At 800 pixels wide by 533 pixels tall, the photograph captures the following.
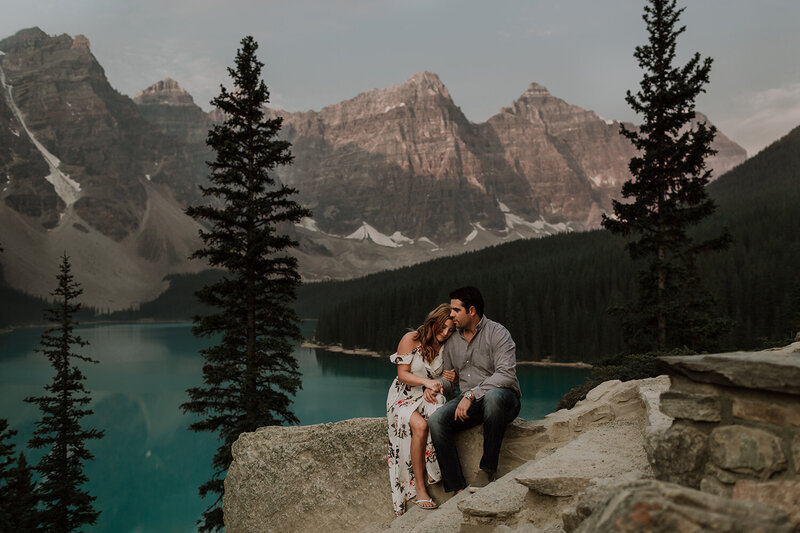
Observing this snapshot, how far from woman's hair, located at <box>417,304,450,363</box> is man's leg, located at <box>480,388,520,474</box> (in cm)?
90

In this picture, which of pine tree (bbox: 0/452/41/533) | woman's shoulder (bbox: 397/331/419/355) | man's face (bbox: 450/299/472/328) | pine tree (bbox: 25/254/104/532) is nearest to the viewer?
man's face (bbox: 450/299/472/328)

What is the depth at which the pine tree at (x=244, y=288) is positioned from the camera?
1775 cm

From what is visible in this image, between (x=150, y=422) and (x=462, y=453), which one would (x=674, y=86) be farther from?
(x=150, y=422)

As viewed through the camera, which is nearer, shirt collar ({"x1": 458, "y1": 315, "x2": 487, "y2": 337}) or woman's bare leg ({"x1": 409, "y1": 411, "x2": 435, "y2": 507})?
woman's bare leg ({"x1": 409, "y1": 411, "x2": 435, "y2": 507})

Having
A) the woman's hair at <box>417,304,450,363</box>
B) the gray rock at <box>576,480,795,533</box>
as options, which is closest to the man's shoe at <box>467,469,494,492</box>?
the woman's hair at <box>417,304,450,363</box>

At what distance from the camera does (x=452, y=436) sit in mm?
6902

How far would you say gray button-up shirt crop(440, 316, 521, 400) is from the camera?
6930 millimetres

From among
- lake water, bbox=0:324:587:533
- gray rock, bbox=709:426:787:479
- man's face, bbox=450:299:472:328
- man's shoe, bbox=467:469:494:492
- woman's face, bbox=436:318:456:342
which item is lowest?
lake water, bbox=0:324:587:533

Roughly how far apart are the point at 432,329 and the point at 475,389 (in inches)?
37.0

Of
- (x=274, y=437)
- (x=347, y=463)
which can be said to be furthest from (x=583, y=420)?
(x=274, y=437)

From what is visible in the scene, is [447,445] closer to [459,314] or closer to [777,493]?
[459,314]

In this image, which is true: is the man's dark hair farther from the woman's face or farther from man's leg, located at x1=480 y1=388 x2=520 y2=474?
man's leg, located at x1=480 y1=388 x2=520 y2=474

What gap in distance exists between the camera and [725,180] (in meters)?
157

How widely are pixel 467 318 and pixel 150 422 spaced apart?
2243 inches
